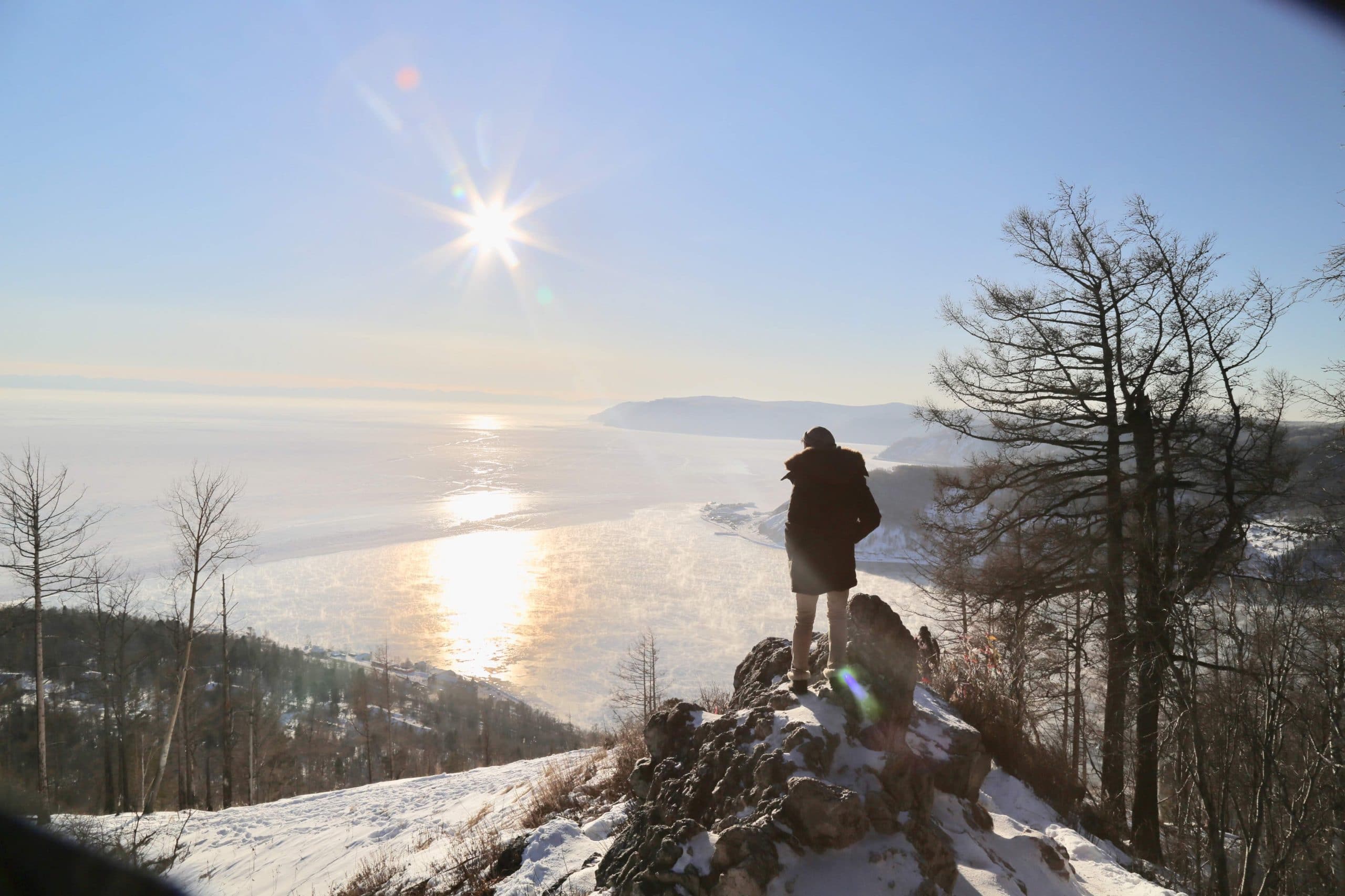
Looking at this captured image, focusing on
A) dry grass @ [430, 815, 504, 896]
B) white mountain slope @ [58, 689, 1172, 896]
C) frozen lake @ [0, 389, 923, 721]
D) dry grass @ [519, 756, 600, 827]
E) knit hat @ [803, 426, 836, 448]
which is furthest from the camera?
frozen lake @ [0, 389, 923, 721]

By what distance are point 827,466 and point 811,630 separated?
1.51 meters

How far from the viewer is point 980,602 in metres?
10.8

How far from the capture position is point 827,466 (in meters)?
5.31

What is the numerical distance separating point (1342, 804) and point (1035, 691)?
6.89 meters

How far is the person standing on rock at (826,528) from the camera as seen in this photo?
5.29 meters

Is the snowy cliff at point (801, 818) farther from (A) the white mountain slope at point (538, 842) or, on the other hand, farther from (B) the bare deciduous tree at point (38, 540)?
(B) the bare deciduous tree at point (38, 540)

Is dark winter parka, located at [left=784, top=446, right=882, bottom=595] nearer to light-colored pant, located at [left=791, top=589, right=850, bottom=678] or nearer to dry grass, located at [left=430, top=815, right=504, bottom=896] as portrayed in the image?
light-colored pant, located at [left=791, top=589, right=850, bottom=678]

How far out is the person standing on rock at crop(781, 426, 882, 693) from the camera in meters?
5.29

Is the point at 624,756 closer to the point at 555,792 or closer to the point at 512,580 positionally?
the point at 555,792

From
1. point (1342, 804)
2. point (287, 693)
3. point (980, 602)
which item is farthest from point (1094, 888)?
point (287, 693)

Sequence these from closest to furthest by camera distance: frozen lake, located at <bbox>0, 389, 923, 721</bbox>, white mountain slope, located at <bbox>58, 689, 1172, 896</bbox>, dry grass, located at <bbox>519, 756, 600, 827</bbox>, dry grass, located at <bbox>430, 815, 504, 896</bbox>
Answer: white mountain slope, located at <bbox>58, 689, 1172, 896</bbox>, dry grass, located at <bbox>430, 815, 504, 896</bbox>, dry grass, located at <bbox>519, 756, 600, 827</bbox>, frozen lake, located at <bbox>0, 389, 923, 721</bbox>

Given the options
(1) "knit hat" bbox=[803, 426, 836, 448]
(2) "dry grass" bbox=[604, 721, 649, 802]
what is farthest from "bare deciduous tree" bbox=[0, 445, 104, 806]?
(1) "knit hat" bbox=[803, 426, 836, 448]

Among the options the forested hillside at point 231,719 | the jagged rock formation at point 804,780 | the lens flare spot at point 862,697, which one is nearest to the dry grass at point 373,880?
the jagged rock formation at point 804,780

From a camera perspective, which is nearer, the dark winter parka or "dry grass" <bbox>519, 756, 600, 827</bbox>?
the dark winter parka
